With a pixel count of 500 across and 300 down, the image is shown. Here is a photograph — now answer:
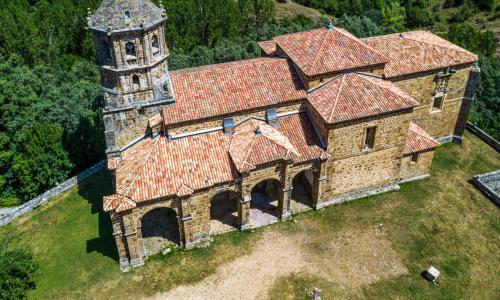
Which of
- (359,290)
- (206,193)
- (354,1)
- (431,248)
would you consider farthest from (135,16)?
(354,1)

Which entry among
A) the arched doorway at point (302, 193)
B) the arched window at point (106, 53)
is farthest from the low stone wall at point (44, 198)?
the arched doorway at point (302, 193)

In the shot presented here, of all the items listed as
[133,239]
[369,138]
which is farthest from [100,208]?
[369,138]

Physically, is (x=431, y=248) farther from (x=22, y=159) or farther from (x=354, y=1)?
(x=354, y=1)

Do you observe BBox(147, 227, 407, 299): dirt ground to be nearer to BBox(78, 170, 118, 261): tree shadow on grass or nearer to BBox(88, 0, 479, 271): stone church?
BBox(88, 0, 479, 271): stone church

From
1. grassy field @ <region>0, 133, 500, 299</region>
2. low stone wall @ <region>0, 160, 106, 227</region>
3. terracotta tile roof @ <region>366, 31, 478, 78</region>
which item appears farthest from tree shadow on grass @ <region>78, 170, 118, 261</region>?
terracotta tile roof @ <region>366, 31, 478, 78</region>

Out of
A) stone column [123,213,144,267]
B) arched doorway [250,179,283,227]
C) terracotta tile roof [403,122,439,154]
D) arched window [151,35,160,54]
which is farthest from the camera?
terracotta tile roof [403,122,439,154]

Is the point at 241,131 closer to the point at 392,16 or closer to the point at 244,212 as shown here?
the point at 244,212
